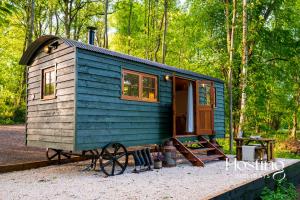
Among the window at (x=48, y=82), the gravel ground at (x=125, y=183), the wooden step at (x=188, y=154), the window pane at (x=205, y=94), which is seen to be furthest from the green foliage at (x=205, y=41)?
the gravel ground at (x=125, y=183)

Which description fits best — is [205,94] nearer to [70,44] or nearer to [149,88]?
[149,88]

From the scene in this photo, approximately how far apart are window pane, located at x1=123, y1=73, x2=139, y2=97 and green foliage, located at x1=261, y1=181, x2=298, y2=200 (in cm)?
431

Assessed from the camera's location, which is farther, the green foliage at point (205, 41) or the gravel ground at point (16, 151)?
the green foliage at point (205, 41)

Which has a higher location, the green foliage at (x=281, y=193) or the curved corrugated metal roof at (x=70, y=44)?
the curved corrugated metal roof at (x=70, y=44)

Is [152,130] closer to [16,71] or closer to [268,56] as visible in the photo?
[268,56]

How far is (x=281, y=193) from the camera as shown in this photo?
8.24m

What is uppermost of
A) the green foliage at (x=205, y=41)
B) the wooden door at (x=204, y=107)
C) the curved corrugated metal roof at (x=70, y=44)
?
the green foliage at (x=205, y=41)

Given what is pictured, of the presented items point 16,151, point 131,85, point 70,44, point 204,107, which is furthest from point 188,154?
point 16,151

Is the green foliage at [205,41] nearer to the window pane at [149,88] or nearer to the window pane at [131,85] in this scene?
the window pane at [149,88]

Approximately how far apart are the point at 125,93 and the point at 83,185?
121 inches

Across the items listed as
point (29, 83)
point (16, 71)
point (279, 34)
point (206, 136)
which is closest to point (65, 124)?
point (29, 83)

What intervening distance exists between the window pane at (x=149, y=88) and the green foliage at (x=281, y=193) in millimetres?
4213

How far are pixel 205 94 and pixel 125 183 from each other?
6.04 meters

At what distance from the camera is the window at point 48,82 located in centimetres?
846
